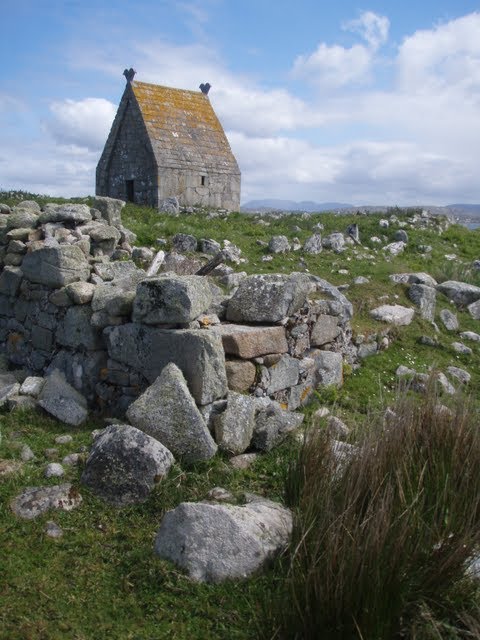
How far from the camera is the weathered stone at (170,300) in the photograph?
5.73 m

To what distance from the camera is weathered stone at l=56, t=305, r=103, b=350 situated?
261 inches

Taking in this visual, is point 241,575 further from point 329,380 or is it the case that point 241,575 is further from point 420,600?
point 329,380

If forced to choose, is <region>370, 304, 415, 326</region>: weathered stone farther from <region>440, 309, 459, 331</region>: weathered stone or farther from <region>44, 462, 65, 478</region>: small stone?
<region>44, 462, 65, 478</region>: small stone

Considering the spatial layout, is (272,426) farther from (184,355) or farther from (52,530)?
(52,530)

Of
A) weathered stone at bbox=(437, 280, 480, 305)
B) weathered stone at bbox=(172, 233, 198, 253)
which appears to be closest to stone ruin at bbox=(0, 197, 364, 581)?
weathered stone at bbox=(172, 233, 198, 253)

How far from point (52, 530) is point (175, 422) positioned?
1.31 m

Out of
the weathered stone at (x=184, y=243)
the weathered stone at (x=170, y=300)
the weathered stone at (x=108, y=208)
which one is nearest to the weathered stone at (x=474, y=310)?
the weathered stone at (x=184, y=243)

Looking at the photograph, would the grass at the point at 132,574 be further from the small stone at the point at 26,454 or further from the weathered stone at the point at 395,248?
the weathered stone at the point at 395,248

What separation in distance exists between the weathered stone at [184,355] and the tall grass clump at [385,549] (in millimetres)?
1516

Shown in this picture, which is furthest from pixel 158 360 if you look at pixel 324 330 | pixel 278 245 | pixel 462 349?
pixel 278 245

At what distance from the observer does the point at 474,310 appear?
11094 millimetres

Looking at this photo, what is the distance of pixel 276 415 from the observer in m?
5.70

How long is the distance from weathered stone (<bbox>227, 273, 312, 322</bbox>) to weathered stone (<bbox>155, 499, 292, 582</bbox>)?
2931mm

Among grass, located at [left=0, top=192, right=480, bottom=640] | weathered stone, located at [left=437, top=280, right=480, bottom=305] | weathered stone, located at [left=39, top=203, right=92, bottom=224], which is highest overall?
weathered stone, located at [left=39, top=203, right=92, bottom=224]
